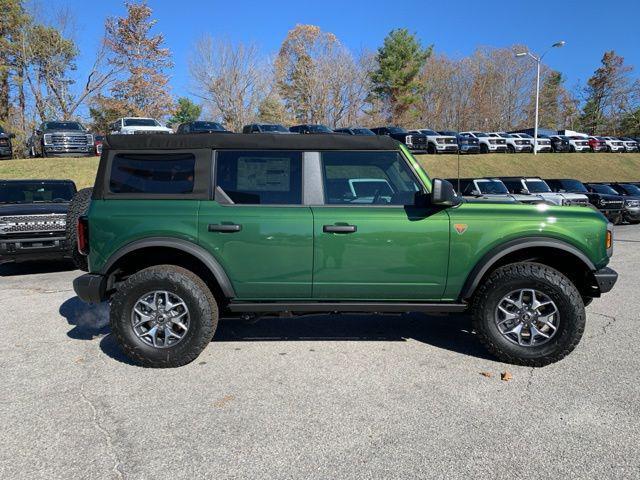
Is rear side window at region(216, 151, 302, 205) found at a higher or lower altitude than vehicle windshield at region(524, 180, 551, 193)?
lower

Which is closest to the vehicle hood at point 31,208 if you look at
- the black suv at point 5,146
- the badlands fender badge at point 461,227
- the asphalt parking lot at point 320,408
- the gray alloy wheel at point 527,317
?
the asphalt parking lot at point 320,408

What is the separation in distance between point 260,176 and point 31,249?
5535 millimetres

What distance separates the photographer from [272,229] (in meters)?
3.93

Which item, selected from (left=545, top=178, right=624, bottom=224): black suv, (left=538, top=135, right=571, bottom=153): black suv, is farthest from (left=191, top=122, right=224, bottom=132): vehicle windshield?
(left=538, top=135, right=571, bottom=153): black suv

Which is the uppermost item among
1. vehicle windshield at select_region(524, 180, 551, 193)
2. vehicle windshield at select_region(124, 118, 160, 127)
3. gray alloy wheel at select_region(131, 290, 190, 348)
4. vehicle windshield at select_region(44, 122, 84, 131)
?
vehicle windshield at select_region(124, 118, 160, 127)

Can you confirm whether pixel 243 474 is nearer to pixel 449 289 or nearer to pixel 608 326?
pixel 449 289

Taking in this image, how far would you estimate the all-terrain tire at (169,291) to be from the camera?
155 inches

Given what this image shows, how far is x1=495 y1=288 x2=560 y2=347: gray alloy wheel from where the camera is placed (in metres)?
3.96

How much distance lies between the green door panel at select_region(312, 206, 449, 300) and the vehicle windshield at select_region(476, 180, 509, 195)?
35.9 ft

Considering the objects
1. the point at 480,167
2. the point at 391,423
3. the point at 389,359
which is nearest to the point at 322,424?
the point at 391,423

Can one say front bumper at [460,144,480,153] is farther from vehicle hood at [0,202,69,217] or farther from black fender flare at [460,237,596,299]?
black fender flare at [460,237,596,299]

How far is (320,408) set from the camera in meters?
3.31

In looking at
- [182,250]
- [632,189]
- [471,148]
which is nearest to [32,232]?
[182,250]

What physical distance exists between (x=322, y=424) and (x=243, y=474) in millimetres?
679
